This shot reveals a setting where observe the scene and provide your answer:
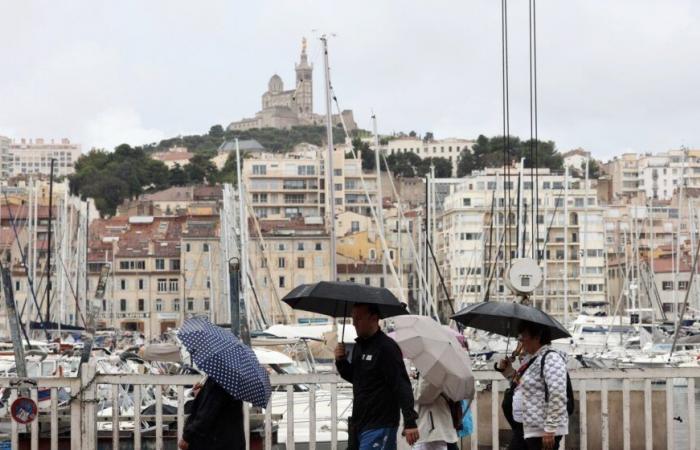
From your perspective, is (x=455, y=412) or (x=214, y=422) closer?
(x=214, y=422)

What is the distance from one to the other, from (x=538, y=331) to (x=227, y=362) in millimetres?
2050

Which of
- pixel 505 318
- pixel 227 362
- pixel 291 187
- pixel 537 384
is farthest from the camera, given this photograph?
pixel 291 187

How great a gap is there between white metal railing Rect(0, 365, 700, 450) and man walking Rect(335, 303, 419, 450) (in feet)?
4.40

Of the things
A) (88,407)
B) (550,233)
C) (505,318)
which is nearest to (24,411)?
(88,407)

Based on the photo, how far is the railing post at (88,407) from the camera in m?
11.9

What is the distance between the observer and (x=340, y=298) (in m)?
10.8

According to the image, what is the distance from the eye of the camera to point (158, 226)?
136500 millimetres

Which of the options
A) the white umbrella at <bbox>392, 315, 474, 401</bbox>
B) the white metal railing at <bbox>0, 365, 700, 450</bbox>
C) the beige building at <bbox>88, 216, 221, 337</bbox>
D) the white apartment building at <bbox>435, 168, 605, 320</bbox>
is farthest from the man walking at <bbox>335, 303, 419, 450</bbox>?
the beige building at <bbox>88, 216, 221, 337</bbox>

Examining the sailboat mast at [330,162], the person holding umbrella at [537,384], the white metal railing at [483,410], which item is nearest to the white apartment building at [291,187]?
the sailboat mast at [330,162]

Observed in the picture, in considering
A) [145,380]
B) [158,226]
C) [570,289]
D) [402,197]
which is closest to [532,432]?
[145,380]

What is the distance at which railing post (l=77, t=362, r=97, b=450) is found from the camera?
469 inches

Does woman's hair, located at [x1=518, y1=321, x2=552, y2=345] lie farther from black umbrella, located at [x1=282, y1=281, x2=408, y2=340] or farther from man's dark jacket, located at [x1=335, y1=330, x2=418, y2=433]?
black umbrella, located at [x1=282, y1=281, x2=408, y2=340]

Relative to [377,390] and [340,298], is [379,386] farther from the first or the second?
[340,298]

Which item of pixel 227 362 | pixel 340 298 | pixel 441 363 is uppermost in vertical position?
pixel 340 298
